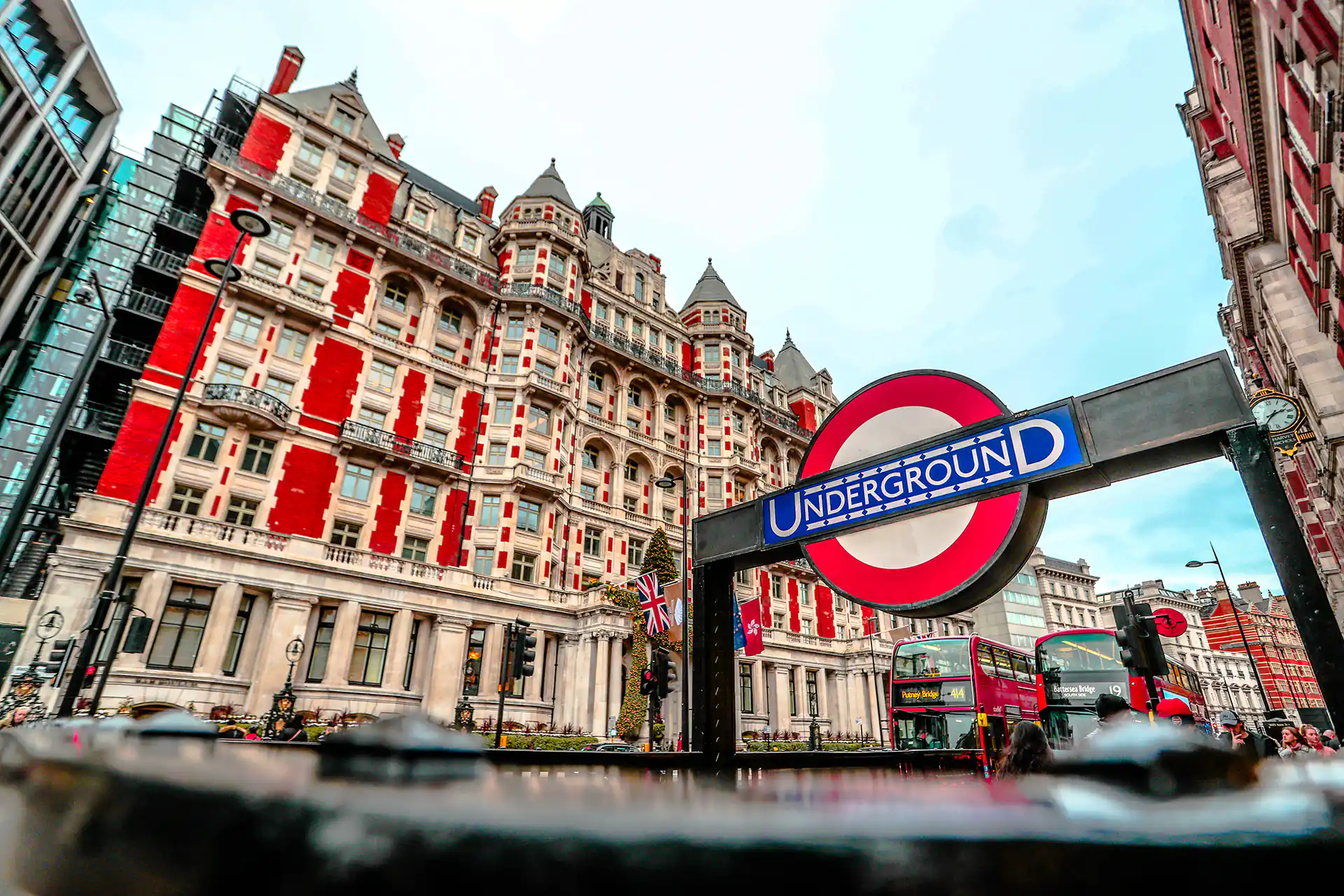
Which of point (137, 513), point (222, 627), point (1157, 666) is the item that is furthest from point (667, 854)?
point (222, 627)

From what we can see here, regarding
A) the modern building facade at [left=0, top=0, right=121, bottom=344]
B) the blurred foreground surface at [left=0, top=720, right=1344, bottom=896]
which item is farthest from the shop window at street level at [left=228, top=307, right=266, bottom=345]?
the blurred foreground surface at [left=0, top=720, right=1344, bottom=896]

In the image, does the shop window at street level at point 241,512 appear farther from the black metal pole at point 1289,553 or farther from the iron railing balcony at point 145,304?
the black metal pole at point 1289,553

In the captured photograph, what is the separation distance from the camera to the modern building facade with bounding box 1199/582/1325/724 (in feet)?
230

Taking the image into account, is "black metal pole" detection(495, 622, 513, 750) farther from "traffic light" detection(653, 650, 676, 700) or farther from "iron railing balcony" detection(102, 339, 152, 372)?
"iron railing balcony" detection(102, 339, 152, 372)

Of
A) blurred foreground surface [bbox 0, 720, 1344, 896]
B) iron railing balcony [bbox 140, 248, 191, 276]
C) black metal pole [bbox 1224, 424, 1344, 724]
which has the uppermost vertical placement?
iron railing balcony [bbox 140, 248, 191, 276]

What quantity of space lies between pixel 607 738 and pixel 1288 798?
89.8 feet

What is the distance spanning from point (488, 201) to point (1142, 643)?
39.4 meters

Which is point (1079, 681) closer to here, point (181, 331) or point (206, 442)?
point (206, 442)

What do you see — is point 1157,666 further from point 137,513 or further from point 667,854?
point 137,513

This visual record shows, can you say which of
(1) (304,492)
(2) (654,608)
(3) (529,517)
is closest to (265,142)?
(1) (304,492)

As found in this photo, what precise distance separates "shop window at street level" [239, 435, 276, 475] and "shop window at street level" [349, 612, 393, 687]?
22.3 feet

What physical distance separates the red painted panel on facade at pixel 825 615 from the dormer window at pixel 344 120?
124 feet

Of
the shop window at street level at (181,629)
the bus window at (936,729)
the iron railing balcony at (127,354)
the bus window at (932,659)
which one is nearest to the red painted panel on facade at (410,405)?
the shop window at street level at (181,629)

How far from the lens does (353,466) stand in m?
25.5
